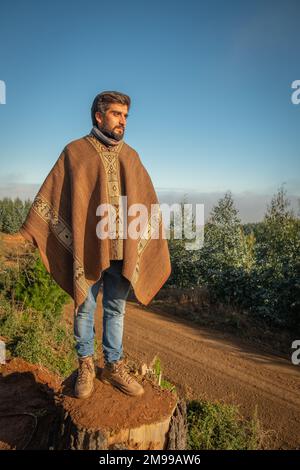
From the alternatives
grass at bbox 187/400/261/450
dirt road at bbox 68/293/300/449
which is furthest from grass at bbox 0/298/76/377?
grass at bbox 187/400/261/450

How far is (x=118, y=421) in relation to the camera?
2.73 metres

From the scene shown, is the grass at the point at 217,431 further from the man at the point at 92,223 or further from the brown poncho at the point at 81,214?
the brown poncho at the point at 81,214

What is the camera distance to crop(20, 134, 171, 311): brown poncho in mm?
2889

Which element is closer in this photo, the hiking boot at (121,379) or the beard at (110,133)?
the beard at (110,133)

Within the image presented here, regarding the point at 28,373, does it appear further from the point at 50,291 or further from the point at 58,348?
the point at 50,291

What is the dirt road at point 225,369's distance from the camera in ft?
17.8

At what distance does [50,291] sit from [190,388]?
422 cm

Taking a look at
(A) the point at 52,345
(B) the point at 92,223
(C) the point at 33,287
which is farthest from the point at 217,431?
(C) the point at 33,287

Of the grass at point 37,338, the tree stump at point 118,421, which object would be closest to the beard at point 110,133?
the tree stump at point 118,421

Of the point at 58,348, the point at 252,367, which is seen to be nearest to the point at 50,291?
the point at 58,348

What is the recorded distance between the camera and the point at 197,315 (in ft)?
35.2

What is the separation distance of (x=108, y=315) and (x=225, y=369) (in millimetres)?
4704

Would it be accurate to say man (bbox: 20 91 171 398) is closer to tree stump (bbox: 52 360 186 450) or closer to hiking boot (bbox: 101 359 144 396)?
hiking boot (bbox: 101 359 144 396)

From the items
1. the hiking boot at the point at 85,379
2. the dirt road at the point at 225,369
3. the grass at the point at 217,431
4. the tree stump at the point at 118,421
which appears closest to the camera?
the tree stump at the point at 118,421
